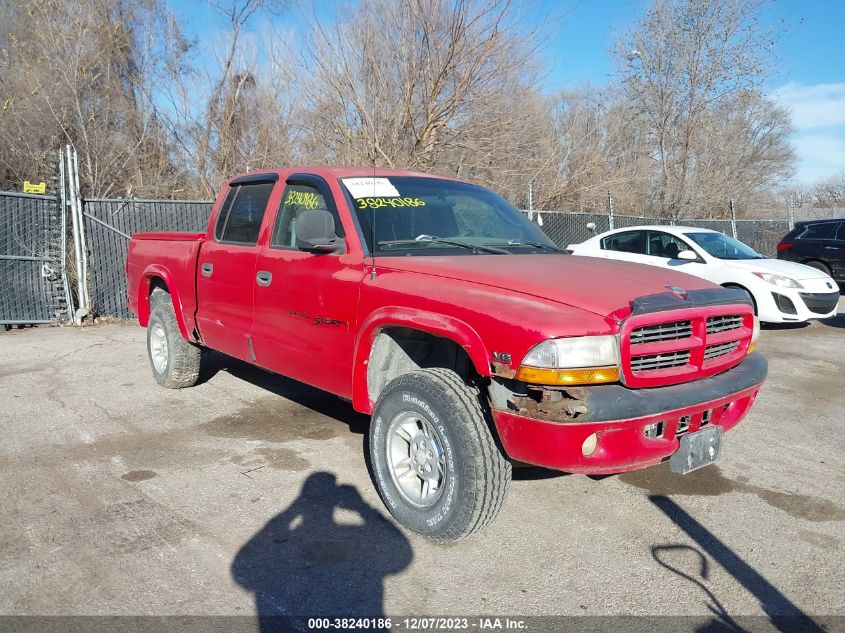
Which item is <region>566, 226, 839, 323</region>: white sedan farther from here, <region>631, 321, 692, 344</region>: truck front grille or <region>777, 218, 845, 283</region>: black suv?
<region>631, 321, 692, 344</region>: truck front grille

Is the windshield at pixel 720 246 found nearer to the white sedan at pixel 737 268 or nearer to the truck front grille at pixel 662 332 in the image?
the white sedan at pixel 737 268

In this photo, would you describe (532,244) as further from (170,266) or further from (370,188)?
(170,266)

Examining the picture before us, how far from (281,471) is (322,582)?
55.1 inches

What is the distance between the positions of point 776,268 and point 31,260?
10.9 metres

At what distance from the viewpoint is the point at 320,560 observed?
3.24m

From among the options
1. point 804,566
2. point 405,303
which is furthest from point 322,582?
point 804,566

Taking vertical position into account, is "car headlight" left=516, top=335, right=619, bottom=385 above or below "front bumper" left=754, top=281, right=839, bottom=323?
above

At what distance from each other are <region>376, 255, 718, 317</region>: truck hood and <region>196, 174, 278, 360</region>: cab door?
4.89 feet

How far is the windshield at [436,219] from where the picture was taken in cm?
410

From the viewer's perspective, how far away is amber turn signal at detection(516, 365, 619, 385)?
9.58 ft

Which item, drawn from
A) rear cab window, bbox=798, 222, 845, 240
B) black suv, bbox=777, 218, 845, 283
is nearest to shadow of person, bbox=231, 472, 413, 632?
black suv, bbox=777, 218, 845, 283

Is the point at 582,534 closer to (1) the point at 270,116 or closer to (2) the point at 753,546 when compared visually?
(2) the point at 753,546

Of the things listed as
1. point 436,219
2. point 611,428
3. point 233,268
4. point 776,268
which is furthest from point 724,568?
point 776,268

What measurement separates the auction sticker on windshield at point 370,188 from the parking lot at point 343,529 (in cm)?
177
